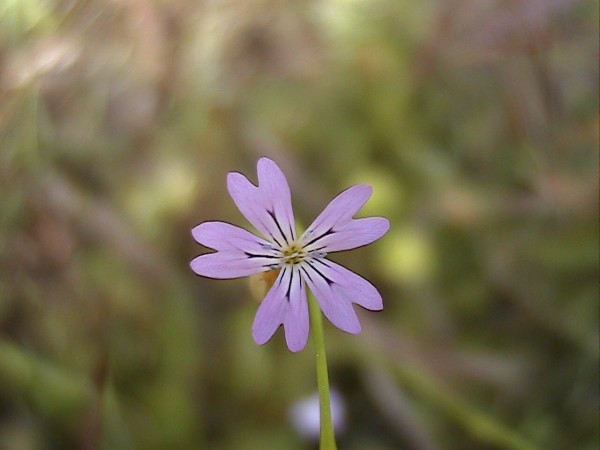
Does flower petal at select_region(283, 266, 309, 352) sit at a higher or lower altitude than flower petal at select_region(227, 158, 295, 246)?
lower

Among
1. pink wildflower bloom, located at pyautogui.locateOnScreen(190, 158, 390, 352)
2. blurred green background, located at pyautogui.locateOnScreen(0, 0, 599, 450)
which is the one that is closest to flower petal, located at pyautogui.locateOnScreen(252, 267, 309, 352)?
pink wildflower bloom, located at pyautogui.locateOnScreen(190, 158, 390, 352)

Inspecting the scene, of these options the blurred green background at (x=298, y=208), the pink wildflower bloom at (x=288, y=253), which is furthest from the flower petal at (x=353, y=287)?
the blurred green background at (x=298, y=208)

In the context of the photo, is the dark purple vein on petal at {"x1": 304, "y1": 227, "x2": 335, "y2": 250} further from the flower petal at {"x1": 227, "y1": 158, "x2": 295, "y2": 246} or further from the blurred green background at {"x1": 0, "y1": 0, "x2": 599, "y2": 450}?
the blurred green background at {"x1": 0, "y1": 0, "x2": 599, "y2": 450}

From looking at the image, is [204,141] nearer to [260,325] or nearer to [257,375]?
[257,375]

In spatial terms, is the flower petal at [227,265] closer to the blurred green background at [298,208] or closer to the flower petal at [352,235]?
the flower petal at [352,235]

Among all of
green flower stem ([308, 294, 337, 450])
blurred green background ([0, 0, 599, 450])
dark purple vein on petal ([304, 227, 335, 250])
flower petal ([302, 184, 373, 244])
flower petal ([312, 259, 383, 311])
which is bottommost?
green flower stem ([308, 294, 337, 450])

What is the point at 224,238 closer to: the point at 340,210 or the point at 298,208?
the point at 340,210
